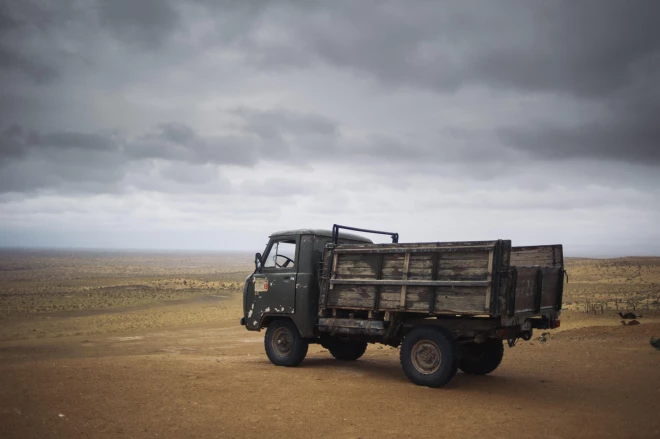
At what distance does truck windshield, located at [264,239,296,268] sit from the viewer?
1187 cm

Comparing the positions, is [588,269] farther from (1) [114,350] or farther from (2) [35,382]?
(2) [35,382]

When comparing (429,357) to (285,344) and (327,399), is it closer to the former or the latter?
(327,399)

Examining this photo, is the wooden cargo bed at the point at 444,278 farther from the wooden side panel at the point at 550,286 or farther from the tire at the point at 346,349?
the tire at the point at 346,349

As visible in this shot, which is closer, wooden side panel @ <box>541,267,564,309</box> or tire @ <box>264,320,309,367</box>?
wooden side panel @ <box>541,267,564,309</box>

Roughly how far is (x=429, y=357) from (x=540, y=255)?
3125 millimetres

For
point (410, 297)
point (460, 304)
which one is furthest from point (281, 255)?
point (460, 304)

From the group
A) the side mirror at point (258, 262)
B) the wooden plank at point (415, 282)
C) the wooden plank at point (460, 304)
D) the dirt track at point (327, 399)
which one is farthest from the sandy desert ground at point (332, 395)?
the side mirror at point (258, 262)

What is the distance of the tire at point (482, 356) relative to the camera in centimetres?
1053

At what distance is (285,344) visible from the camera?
11641mm

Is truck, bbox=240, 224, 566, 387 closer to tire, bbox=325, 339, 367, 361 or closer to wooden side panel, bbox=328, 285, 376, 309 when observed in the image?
wooden side panel, bbox=328, 285, 376, 309

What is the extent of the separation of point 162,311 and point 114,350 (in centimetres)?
1317

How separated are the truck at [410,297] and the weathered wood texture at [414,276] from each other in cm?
2

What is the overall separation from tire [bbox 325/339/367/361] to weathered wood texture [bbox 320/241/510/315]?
239 centimetres

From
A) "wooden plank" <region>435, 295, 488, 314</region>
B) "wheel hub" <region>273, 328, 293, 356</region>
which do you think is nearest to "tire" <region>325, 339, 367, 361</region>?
"wheel hub" <region>273, 328, 293, 356</region>
